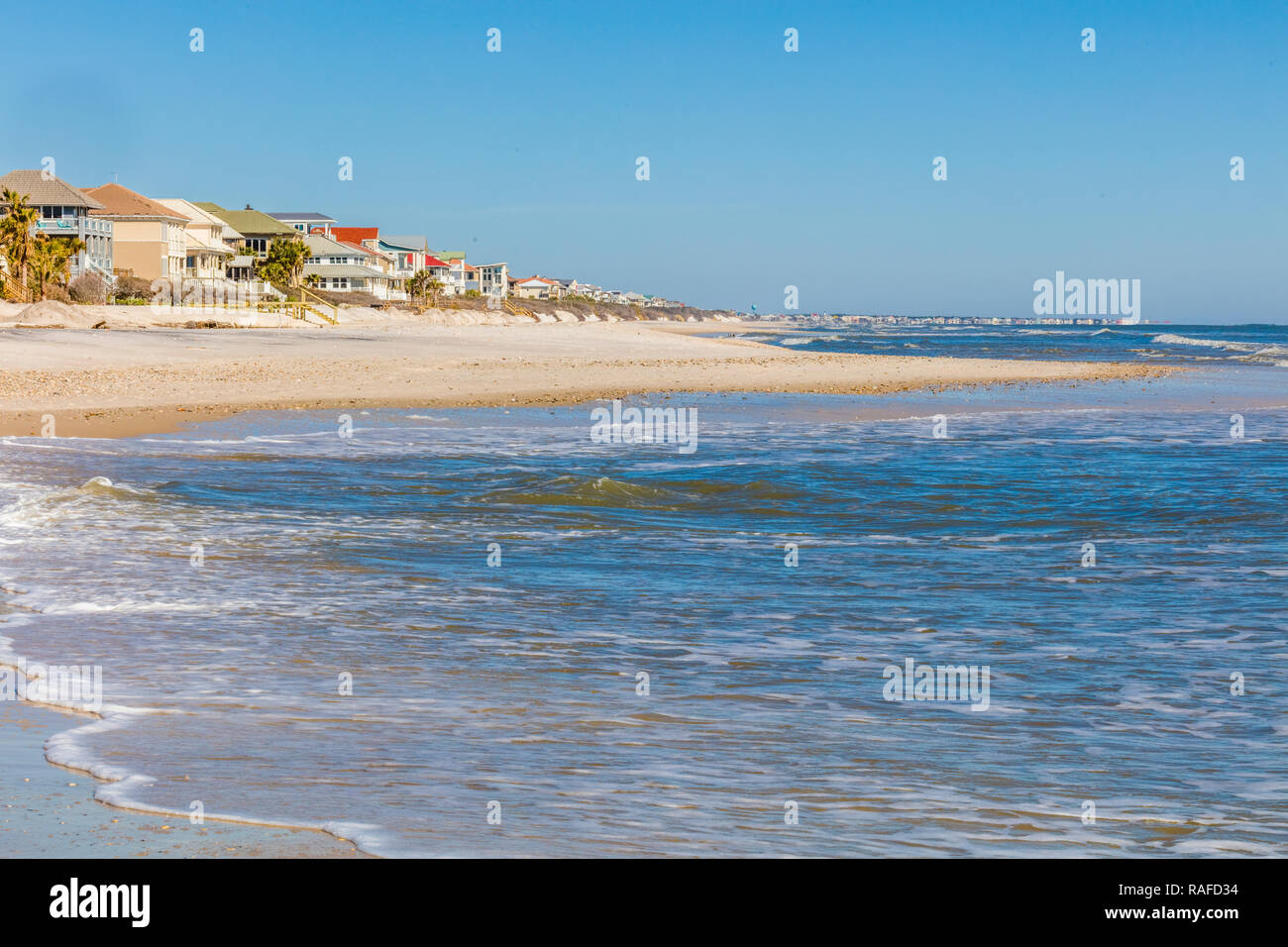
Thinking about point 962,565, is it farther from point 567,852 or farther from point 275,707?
point 567,852

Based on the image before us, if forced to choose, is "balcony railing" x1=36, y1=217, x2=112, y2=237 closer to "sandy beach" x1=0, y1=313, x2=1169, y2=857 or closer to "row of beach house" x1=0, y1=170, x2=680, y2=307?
"row of beach house" x1=0, y1=170, x2=680, y2=307

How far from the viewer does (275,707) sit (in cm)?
595

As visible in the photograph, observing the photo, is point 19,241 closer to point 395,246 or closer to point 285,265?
point 285,265

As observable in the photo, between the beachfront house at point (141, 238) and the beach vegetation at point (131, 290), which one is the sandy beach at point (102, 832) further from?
the beachfront house at point (141, 238)

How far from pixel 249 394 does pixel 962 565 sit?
19776 mm

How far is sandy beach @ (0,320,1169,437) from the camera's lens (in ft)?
78.5

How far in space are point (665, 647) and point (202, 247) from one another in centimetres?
9212

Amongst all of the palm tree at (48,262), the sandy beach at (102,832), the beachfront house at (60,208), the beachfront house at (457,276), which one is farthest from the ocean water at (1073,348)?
the beachfront house at (457,276)

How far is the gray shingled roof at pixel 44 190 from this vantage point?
255 ft

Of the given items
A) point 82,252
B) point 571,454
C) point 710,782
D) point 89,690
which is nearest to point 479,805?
point 710,782

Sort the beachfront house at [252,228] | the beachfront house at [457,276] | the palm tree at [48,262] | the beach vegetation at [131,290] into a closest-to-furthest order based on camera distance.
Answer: the palm tree at [48,262]
the beach vegetation at [131,290]
the beachfront house at [252,228]
the beachfront house at [457,276]

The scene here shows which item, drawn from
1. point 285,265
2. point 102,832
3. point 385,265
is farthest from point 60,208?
point 102,832

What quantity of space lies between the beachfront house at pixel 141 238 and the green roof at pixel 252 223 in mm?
27974
